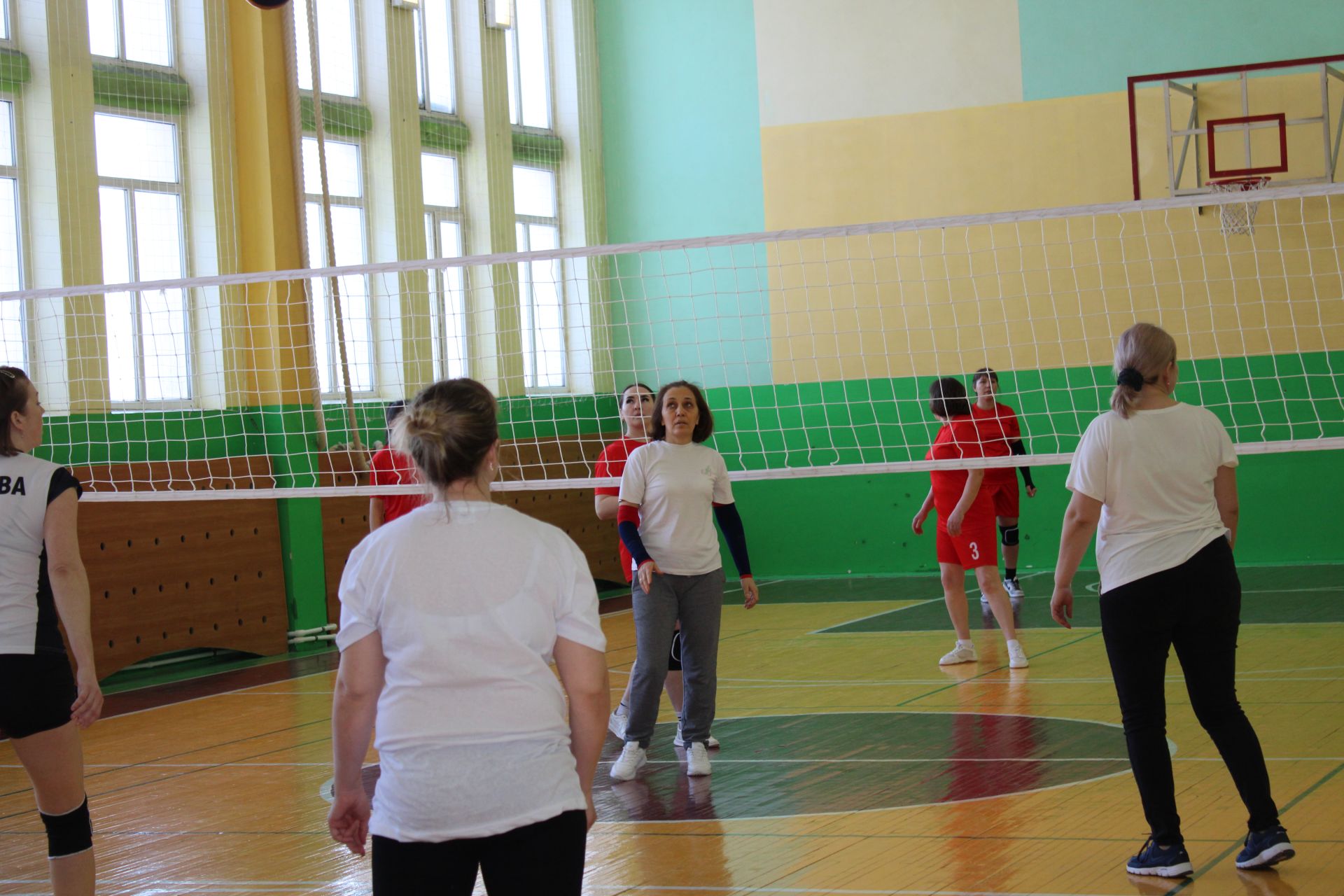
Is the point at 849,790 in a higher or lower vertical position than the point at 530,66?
lower

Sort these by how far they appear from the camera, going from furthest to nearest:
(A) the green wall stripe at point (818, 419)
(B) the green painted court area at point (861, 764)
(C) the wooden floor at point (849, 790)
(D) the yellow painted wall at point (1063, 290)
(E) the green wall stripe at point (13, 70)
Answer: (D) the yellow painted wall at point (1063, 290) → (A) the green wall stripe at point (818, 419) → (E) the green wall stripe at point (13, 70) → (B) the green painted court area at point (861, 764) → (C) the wooden floor at point (849, 790)

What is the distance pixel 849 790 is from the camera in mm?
4789

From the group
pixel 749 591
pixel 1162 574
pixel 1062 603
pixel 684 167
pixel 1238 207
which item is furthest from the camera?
pixel 684 167

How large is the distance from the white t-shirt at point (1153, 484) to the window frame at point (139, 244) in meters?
7.12

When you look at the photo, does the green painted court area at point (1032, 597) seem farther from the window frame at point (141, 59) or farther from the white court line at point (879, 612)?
the window frame at point (141, 59)

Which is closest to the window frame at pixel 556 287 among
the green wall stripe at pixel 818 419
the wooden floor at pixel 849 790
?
the green wall stripe at pixel 818 419

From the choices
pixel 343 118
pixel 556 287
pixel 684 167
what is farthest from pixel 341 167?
pixel 684 167

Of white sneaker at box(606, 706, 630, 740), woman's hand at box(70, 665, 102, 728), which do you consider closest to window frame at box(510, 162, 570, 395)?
white sneaker at box(606, 706, 630, 740)

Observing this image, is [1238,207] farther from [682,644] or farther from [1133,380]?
[1133,380]

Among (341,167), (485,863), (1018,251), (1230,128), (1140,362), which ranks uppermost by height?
(341,167)

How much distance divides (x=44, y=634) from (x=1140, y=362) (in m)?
2.70

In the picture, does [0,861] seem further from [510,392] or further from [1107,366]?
[1107,366]

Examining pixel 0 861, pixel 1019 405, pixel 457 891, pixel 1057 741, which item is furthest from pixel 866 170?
pixel 457 891

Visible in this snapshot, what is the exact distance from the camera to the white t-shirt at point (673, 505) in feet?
16.4
